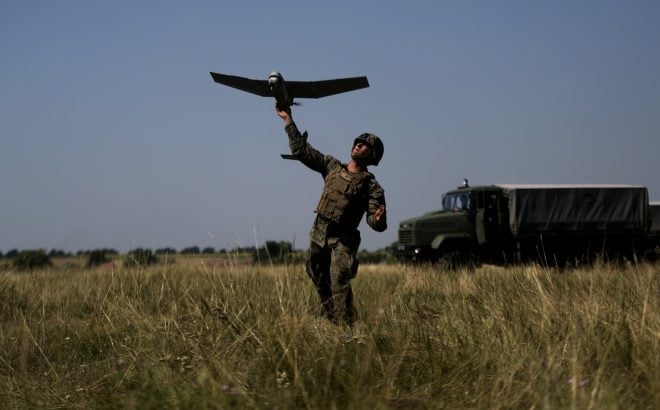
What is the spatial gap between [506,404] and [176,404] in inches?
54.6

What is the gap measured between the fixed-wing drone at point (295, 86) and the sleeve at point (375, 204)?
2359mm

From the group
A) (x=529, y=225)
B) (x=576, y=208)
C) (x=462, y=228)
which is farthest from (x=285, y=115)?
(x=576, y=208)

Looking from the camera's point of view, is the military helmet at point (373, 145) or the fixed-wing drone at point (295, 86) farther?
the fixed-wing drone at point (295, 86)

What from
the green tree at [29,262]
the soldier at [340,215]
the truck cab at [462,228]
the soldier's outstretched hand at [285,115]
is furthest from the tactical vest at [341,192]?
the truck cab at [462,228]

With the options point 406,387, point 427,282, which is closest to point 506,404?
point 406,387

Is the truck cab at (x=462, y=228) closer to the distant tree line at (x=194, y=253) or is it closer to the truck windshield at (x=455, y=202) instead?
the truck windshield at (x=455, y=202)

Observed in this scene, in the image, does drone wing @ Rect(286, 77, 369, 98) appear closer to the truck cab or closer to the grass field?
the grass field

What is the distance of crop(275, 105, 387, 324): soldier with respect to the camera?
17.6 feet

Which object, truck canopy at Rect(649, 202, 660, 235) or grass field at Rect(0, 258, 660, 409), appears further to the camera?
truck canopy at Rect(649, 202, 660, 235)

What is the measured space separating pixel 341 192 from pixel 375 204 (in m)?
0.29

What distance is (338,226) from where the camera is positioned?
550 centimetres

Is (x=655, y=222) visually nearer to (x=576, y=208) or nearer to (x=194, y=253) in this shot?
(x=576, y=208)

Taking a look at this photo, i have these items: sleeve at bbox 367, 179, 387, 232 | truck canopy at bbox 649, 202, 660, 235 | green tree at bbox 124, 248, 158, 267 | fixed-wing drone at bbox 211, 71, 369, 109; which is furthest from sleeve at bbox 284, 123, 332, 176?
truck canopy at bbox 649, 202, 660, 235

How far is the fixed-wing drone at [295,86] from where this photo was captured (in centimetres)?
782
